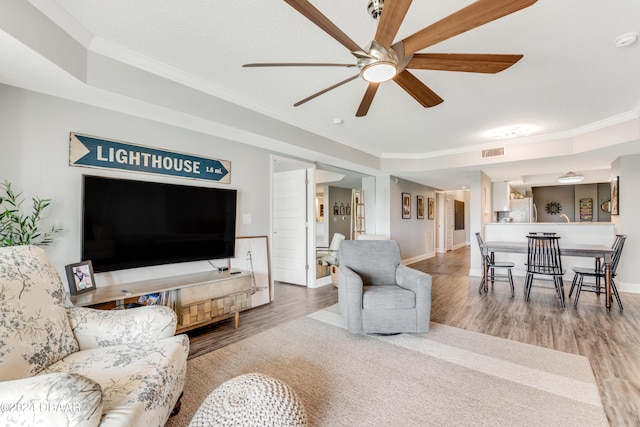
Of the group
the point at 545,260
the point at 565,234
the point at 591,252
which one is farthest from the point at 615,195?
the point at 545,260

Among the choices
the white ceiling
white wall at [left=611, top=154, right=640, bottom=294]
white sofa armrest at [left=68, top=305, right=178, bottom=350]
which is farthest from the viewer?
white wall at [left=611, top=154, right=640, bottom=294]

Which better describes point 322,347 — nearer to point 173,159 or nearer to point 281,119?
point 173,159

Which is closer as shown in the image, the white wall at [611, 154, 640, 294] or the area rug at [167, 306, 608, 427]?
the area rug at [167, 306, 608, 427]

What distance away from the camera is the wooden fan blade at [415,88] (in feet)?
6.50

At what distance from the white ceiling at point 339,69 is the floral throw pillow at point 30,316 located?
126 centimetres

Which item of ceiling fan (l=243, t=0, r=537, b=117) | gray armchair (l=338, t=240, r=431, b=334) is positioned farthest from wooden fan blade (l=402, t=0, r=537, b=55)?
gray armchair (l=338, t=240, r=431, b=334)

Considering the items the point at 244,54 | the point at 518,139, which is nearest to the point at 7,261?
the point at 244,54

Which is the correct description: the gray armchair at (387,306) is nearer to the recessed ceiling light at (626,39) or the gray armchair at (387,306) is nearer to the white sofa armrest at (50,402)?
the white sofa armrest at (50,402)

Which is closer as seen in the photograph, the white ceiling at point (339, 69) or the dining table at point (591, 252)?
the white ceiling at point (339, 69)

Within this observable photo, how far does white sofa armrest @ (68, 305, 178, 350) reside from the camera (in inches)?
63.2

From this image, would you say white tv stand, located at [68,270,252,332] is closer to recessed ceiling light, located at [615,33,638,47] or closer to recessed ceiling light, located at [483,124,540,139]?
recessed ceiling light, located at [615,33,638,47]

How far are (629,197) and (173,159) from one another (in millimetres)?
6512

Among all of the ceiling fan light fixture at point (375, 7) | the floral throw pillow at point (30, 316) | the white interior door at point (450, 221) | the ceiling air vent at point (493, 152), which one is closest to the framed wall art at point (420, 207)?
the white interior door at point (450, 221)

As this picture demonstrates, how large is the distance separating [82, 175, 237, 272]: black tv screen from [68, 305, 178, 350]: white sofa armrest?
842 mm
